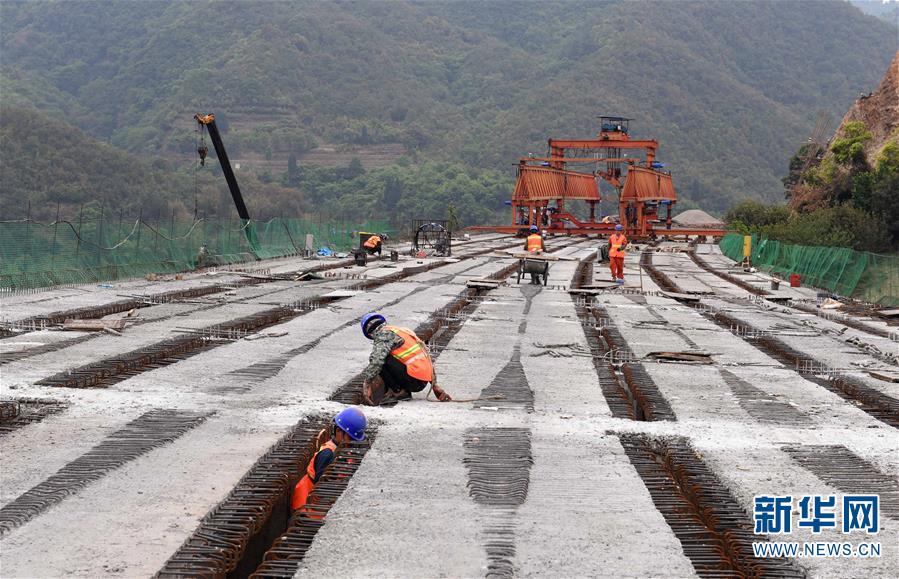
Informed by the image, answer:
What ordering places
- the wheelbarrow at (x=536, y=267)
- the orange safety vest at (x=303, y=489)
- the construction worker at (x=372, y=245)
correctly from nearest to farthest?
1. the orange safety vest at (x=303, y=489)
2. the wheelbarrow at (x=536, y=267)
3. the construction worker at (x=372, y=245)

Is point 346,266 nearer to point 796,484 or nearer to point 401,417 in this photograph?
point 401,417

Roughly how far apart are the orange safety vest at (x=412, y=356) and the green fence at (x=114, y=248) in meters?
14.1

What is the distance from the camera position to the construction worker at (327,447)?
8.03 m

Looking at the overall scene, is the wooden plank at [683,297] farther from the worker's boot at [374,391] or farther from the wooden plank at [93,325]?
the worker's boot at [374,391]

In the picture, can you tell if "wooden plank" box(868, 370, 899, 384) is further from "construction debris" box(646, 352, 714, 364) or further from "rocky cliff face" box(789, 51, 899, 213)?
"rocky cliff face" box(789, 51, 899, 213)

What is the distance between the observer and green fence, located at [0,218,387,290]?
909 inches

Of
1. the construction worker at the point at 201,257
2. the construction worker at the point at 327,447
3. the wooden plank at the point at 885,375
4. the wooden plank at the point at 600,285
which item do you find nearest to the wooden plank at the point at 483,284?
the wooden plank at the point at 600,285

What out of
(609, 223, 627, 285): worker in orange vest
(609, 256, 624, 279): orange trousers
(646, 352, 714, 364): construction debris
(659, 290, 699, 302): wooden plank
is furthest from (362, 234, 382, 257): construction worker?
(646, 352, 714, 364): construction debris

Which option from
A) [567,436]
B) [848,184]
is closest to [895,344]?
[567,436]

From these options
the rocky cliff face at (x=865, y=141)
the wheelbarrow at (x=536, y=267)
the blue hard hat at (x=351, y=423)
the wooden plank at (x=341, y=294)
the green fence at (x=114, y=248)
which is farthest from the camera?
the rocky cliff face at (x=865, y=141)

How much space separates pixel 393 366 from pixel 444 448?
5.79ft

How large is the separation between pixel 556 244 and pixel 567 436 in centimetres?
4682

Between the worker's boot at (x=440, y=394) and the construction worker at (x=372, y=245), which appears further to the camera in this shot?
the construction worker at (x=372, y=245)

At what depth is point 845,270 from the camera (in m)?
28.1
